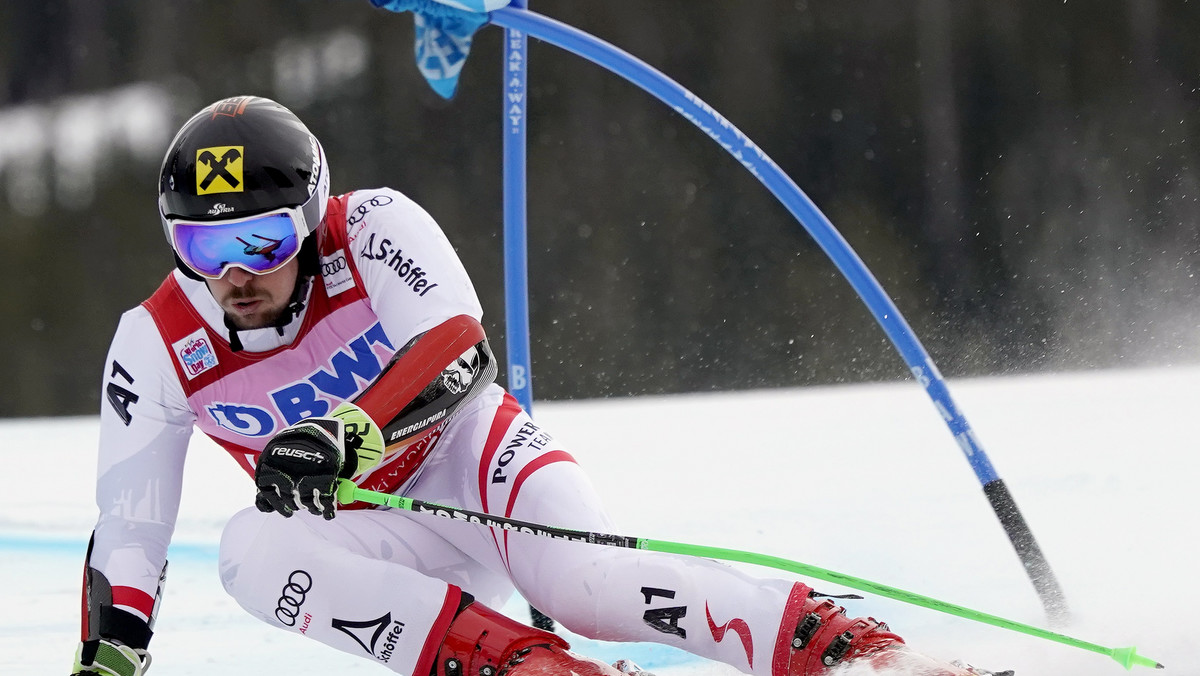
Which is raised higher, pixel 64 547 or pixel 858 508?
pixel 858 508

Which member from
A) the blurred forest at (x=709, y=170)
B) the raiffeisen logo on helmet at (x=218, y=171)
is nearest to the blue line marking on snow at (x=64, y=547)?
the raiffeisen logo on helmet at (x=218, y=171)

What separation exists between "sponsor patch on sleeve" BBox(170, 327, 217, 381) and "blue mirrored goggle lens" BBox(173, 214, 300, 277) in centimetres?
21

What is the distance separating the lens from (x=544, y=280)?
8273 mm

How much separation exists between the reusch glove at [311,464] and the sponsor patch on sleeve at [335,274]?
1.61 ft

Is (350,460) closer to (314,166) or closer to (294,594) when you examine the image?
(294,594)

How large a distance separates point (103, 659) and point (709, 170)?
6729mm

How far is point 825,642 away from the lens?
1.89 metres

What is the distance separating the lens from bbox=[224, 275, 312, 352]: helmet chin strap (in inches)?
92.0

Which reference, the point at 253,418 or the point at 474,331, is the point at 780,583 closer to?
the point at 474,331

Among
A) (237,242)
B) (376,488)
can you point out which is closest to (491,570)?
(376,488)

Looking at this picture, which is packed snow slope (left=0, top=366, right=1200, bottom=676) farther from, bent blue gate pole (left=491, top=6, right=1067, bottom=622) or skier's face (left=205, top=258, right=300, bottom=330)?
skier's face (left=205, top=258, right=300, bottom=330)

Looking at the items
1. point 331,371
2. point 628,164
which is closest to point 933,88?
point 628,164

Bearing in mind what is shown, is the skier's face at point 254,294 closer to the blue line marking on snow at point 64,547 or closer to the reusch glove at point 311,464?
the reusch glove at point 311,464

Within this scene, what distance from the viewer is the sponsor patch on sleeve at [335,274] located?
2395 mm
